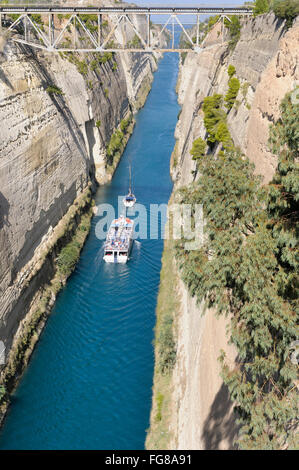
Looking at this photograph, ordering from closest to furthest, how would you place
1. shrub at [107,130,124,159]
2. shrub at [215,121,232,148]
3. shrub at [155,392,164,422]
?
shrub at [155,392,164,422], shrub at [215,121,232,148], shrub at [107,130,124,159]

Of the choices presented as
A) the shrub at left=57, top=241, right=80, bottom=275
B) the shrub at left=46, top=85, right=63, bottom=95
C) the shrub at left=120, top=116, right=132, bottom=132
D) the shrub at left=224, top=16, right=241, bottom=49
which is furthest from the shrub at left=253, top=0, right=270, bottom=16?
the shrub at left=120, top=116, right=132, bottom=132

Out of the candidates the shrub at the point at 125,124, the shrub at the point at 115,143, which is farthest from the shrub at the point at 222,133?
the shrub at the point at 125,124

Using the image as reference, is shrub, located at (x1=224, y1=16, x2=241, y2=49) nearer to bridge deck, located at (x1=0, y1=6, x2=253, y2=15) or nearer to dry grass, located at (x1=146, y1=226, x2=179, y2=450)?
bridge deck, located at (x1=0, y1=6, x2=253, y2=15)

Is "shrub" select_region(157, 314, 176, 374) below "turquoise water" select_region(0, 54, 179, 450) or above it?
above

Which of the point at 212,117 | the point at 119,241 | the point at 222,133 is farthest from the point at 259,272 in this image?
the point at 119,241

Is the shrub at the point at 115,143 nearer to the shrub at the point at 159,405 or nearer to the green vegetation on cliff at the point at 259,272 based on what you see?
the shrub at the point at 159,405

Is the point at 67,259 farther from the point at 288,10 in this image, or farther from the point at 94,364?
the point at 288,10
